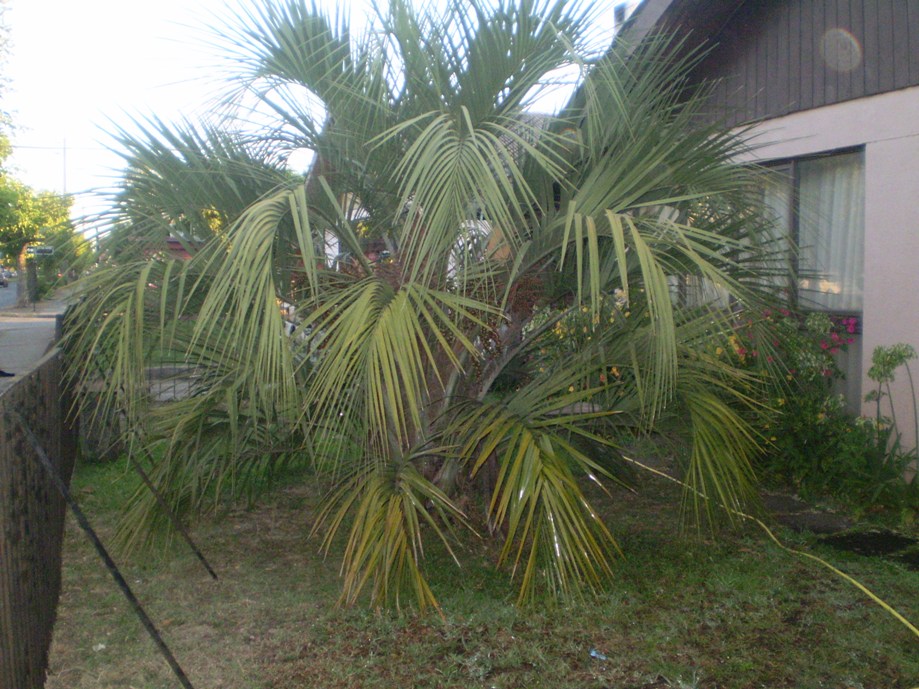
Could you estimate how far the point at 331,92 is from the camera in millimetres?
4344

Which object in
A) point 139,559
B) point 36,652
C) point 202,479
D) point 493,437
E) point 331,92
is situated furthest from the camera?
point 139,559

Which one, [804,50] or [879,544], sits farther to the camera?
[804,50]

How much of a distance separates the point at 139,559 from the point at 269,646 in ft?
4.99

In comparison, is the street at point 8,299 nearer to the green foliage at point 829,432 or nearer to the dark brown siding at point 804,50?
the dark brown siding at point 804,50

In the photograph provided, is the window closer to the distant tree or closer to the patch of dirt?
the patch of dirt

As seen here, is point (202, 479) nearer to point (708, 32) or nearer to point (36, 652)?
point (36, 652)

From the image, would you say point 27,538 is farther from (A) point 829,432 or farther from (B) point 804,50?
(B) point 804,50

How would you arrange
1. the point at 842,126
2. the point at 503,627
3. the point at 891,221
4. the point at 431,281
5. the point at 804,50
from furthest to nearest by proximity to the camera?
the point at 804,50, the point at 842,126, the point at 891,221, the point at 431,281, the point at 503,627

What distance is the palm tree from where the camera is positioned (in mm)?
3594

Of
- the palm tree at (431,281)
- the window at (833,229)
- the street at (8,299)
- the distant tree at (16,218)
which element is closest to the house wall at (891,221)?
the window at (833,229)

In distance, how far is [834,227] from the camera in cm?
643

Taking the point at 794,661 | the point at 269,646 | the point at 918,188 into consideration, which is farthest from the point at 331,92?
the point at 918,188

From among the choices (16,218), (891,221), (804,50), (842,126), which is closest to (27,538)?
(891,221)

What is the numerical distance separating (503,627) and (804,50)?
478 centimetres
